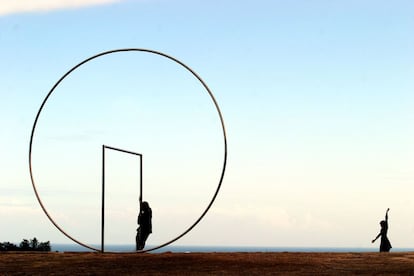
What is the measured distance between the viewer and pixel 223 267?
19.6 m

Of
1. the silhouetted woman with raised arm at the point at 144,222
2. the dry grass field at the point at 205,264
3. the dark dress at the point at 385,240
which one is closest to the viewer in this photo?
the dry grass field at the point at 205,264

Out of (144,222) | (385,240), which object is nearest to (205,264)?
(144,222)

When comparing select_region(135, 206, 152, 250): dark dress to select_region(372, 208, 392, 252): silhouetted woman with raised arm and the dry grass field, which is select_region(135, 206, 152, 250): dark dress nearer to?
the dry grass field

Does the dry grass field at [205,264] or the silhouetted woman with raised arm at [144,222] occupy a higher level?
the silhouetted woman with raised arm at [144,222]

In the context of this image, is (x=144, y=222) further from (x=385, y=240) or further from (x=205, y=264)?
(x=385, y=240)

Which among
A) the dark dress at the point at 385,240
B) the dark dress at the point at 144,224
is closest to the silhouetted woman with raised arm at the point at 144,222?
the dark dress at the point at 144,224

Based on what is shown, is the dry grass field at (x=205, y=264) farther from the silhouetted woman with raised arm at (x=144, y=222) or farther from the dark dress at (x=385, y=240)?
the dark dress at (x=385, y=240)

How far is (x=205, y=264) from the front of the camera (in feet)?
66.1

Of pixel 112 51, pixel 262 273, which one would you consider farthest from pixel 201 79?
pixel 262 273

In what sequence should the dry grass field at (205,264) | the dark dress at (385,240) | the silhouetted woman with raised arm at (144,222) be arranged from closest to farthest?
the dry grass field at (205,264)
the silhouetted woman with raised arm at (144,222)
the dark dress at (385,240)

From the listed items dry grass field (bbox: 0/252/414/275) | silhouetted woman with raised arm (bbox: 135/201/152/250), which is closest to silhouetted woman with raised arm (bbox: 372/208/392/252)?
dry grass field (bbox: 0/252/414/275)

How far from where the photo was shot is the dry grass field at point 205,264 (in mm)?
18984

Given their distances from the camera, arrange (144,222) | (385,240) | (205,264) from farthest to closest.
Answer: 1. (385,240)
2. (144,222)
3. (205,264)

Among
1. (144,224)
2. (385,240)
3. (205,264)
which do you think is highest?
(144,224)
